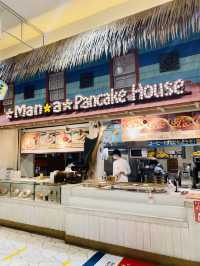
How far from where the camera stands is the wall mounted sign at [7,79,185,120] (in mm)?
4250

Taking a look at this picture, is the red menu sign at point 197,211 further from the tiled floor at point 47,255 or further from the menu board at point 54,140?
the menu board at point 54,140

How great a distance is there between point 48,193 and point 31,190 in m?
0.54

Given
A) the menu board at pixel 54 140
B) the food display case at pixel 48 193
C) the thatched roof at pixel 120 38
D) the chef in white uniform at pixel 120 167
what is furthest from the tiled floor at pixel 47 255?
the thatched roof at pixel 120 38

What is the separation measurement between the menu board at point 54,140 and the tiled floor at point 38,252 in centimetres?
209

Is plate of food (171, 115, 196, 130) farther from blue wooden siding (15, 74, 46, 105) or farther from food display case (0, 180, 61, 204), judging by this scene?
blue wooden siding (15, 74, 46, 105)

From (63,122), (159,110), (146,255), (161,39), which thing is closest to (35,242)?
(146,255)

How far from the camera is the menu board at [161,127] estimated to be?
4342 millimetres

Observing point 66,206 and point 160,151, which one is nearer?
point 66,206

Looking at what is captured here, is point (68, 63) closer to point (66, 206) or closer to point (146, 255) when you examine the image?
point (66, 206)

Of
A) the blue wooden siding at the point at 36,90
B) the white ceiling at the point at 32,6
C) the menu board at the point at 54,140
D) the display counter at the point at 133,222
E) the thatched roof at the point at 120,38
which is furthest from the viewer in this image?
the blue wooden siding at the point at 36,90

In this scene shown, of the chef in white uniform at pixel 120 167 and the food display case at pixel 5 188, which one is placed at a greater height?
the chef in white uniform at pixel 120 167

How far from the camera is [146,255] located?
3.49 metres

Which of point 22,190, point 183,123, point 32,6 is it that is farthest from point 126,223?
point 32,6

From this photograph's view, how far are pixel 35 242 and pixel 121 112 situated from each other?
2.95m
